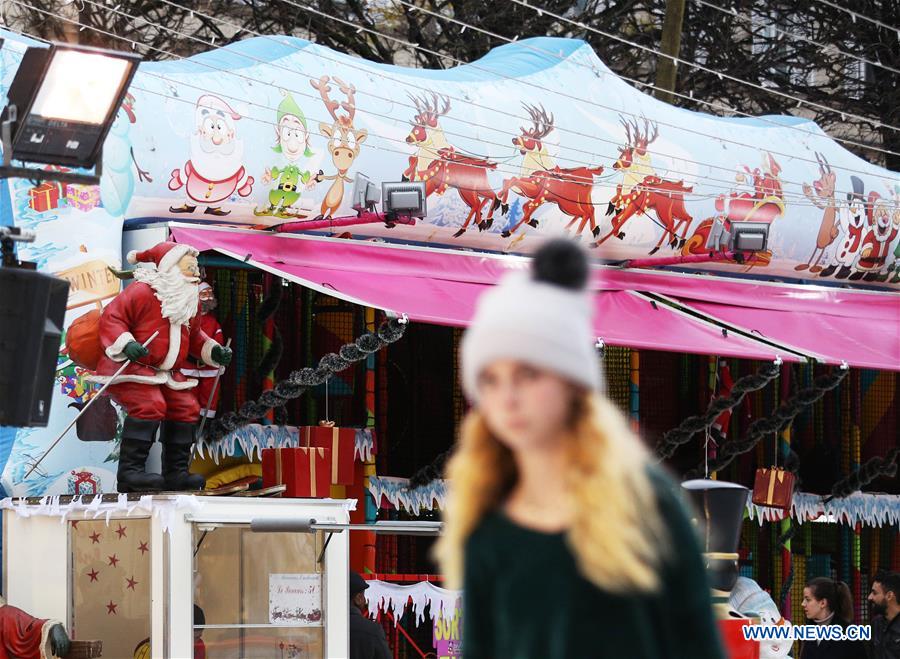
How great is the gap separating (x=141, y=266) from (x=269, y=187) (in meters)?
1.55

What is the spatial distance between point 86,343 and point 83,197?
3.29 ft

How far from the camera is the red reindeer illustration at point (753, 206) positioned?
46.4ft

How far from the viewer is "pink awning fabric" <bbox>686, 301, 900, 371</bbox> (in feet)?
43.3

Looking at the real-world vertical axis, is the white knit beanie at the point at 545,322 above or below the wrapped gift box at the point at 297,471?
above

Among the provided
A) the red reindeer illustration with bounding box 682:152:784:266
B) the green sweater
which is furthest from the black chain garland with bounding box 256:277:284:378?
the green sweater

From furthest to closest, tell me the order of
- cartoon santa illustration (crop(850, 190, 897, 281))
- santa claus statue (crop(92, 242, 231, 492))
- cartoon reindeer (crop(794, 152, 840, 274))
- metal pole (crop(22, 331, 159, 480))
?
cartoon santa illustration (crop(850, 190, 897, 281)) < cartoon reindeer (crop(794, 152, 840, 274)) < santa claus statue (crop(92, 242, 231, 492)) < metal pole (crop(22, 331, 159, 480))

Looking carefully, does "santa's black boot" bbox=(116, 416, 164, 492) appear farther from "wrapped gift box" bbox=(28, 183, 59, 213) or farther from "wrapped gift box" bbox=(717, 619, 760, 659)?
"wrapped gift box" bbox=(717, 619, 760, 659)

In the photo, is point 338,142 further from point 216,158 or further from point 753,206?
point 753,206

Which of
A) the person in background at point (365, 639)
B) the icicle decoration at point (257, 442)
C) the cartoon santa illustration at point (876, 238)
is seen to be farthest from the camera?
the cartoon santa illustration at point (876, 238)

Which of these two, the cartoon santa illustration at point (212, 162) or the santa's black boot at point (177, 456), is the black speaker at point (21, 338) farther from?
the cartoon santa illustration at point (212, 162)

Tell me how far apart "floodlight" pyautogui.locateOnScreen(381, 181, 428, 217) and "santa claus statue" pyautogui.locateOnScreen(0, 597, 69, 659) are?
3.64m

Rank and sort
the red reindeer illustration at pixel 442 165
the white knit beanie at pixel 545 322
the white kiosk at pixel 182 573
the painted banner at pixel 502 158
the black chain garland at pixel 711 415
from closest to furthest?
the white knit beanie at pixel 545 322
the white kiosk at pixel 182 573
the painted banner at pixel 502 158
the red reindeer illustration at pixel 442 165
the black chain garland at pixel 711 415

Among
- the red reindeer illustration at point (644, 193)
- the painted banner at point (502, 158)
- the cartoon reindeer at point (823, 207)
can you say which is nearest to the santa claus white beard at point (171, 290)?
the painted banner at point (502, 158)

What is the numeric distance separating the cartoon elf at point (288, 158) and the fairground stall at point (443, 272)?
0.7 inches
